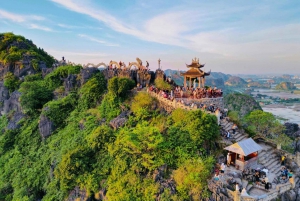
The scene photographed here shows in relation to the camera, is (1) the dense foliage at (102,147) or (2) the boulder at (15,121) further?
(2) the boulder at (15,121)

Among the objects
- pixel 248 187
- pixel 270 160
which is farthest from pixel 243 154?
pixel 270 160

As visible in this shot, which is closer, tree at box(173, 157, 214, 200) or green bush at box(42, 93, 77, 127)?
tree at box(173, 157, 214, 200)

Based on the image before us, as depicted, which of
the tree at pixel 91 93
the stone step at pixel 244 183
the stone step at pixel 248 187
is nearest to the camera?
the stone step at pixel 248 187

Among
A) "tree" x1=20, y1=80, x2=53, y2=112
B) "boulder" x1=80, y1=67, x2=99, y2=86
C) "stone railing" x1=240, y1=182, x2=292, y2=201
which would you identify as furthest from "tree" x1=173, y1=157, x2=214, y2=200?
"tree" x1=20, y1=80, x2=53, y2=112

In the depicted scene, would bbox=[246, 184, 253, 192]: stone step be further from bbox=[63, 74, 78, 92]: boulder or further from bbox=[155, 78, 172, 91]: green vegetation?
bbox=[63, 74, 78, 92]: boulder

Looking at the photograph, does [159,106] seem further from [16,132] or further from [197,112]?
[16,132]

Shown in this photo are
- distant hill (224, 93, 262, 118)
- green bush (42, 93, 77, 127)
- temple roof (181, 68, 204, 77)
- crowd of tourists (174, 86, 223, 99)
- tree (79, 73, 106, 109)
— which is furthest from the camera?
distant hill (224, 93, 262, 118)

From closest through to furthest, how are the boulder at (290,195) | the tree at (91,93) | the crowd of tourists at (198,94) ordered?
the boulder at (290,195) → the crowd of tourists at (198,94) → the tree at (91,93)

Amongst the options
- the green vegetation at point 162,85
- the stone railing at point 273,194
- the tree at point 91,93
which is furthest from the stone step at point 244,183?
the tree at point 91,93

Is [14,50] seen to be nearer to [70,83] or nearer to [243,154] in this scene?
[70,83]

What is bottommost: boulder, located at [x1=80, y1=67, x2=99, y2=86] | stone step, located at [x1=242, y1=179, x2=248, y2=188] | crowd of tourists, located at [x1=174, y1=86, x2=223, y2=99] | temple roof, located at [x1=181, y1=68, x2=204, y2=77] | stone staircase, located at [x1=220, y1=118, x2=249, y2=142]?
stone step, located at [x1=242, y1=179, x2=248, y2=188]

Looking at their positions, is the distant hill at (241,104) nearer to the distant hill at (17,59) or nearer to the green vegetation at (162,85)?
the green vegetation at (162,85)
